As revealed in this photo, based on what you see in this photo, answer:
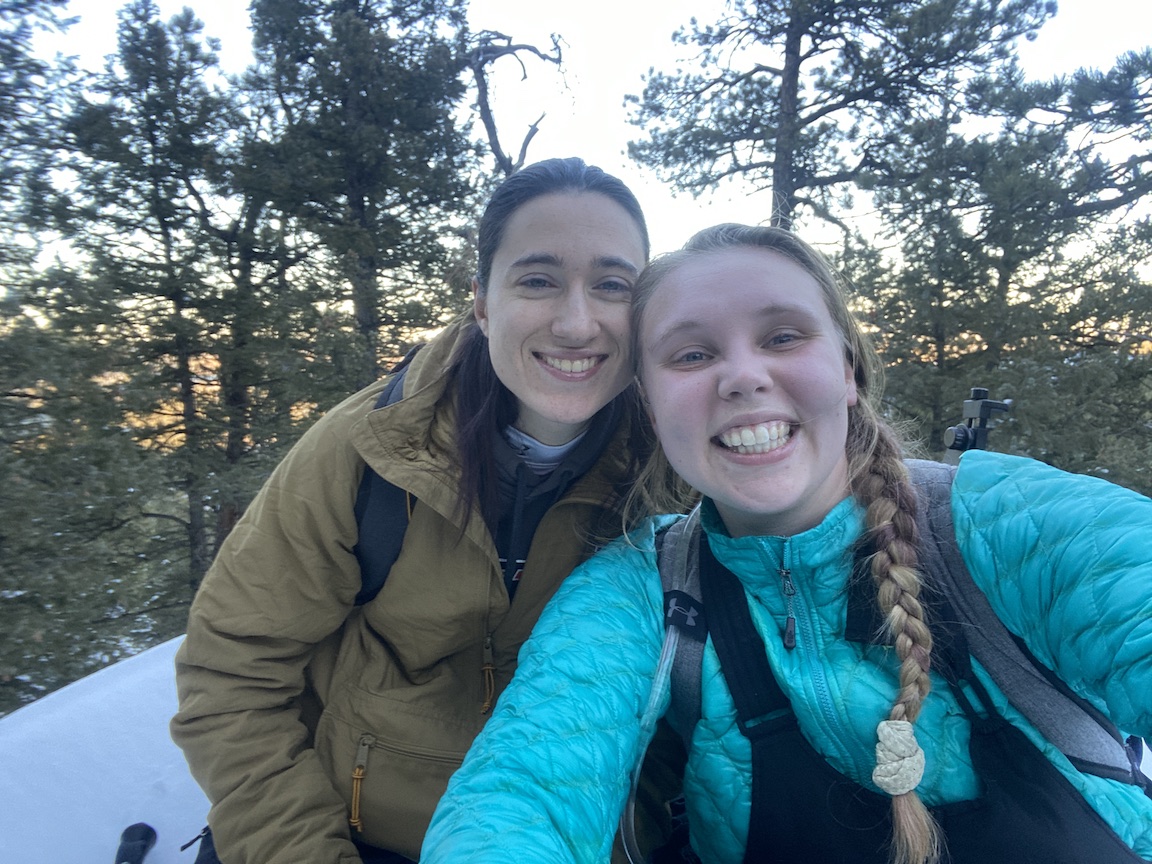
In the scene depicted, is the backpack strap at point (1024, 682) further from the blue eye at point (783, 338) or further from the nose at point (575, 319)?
the nose at point (575, 319)

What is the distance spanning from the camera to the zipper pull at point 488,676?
5.14 feet

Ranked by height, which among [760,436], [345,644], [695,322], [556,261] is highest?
[556,261]

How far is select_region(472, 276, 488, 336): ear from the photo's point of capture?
1.67 metres

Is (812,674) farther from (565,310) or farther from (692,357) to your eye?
(565,310)

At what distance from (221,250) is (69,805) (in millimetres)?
6408

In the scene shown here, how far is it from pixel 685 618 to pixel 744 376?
0.47 metres

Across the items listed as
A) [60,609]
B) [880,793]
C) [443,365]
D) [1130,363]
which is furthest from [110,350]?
[1130,363]

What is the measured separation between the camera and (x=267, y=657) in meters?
1.44

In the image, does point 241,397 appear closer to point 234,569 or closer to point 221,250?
point 221,250

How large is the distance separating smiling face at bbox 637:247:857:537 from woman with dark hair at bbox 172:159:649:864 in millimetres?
279

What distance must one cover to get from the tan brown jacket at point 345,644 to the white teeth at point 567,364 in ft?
0.94

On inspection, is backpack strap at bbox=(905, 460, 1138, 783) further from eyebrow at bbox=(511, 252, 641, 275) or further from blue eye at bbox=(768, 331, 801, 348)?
eyebrow at bbox=(511, 252, 641, 275)

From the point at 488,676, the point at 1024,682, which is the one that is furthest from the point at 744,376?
Result: the point at 488,676

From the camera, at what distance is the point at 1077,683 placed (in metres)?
0.98
